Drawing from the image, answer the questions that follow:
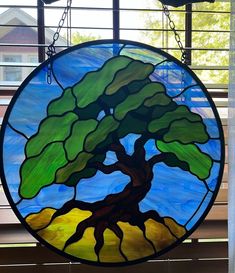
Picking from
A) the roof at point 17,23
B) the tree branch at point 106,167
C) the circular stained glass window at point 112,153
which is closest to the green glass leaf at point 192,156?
the circular stained glass window at point 112,153

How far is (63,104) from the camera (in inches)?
38.7

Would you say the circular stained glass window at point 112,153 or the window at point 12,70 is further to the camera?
the window at point 12,70

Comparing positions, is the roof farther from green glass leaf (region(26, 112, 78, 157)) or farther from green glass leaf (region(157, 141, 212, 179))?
green glass leaf (region(157, 141, 212, 179))

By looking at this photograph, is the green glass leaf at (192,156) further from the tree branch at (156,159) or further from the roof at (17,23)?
the roof at (17,23)

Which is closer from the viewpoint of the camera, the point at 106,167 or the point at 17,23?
the point at 106,167

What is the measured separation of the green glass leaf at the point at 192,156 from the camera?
102 cm

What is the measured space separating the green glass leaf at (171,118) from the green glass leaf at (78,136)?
14 centimetres

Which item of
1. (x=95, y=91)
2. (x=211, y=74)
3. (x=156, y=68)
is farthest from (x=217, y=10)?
(x=95, y=91)

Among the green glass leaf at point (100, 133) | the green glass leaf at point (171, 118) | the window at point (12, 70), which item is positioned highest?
the window at point (12, 70)

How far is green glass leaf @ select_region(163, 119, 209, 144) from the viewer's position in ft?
3.34

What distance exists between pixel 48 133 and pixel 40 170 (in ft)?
0.28

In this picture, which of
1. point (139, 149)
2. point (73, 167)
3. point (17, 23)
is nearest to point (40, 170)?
point (73, 167)

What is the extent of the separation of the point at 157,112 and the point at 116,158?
5.7 inches

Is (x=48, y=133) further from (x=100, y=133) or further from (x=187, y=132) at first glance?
(x=187, y=132)
